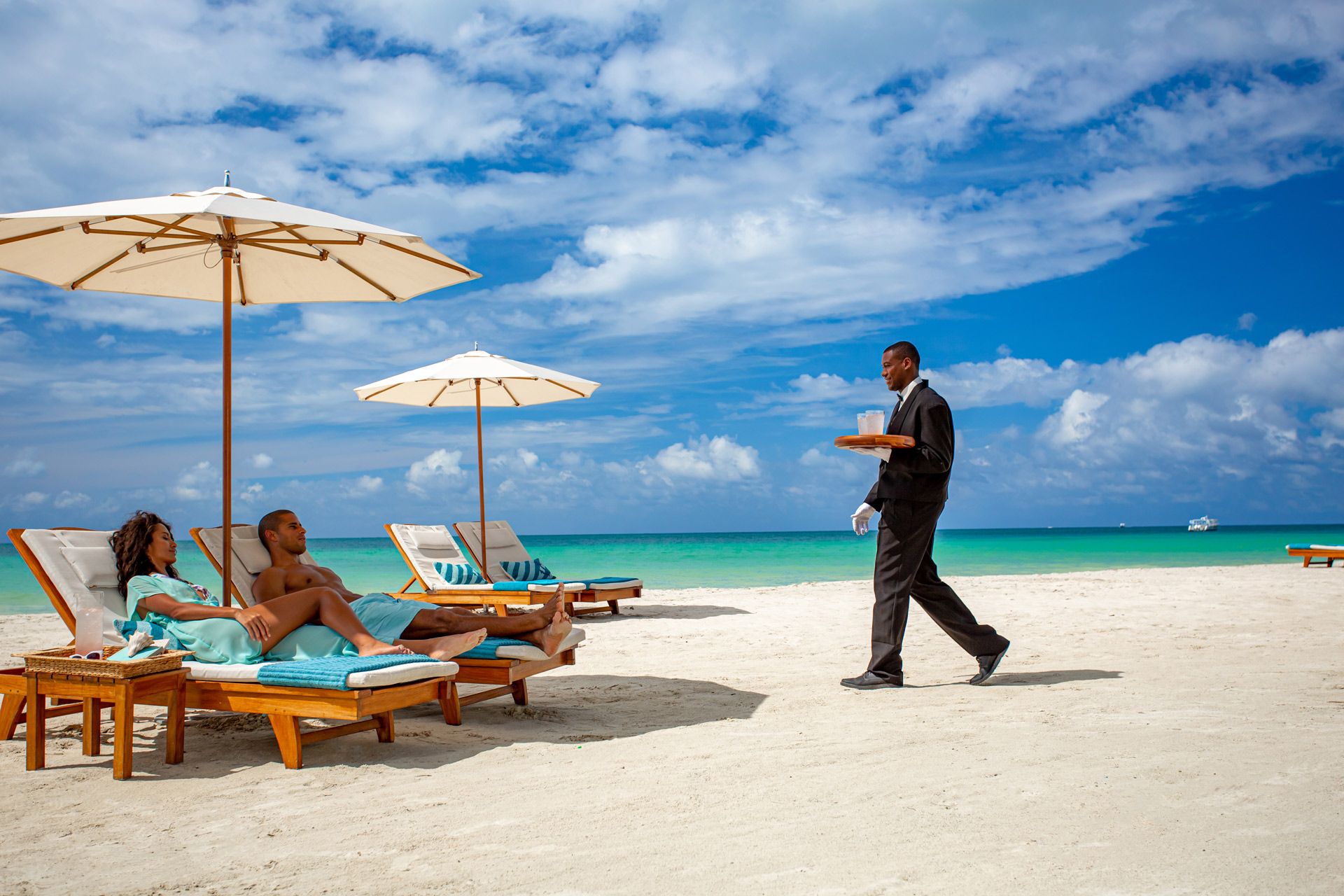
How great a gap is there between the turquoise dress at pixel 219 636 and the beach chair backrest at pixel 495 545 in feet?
18.4

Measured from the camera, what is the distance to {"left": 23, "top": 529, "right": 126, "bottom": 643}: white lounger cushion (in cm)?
455

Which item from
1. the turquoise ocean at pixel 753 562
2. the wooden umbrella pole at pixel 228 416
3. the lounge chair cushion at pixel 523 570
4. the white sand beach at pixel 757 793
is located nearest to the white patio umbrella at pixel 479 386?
the lounge chair cushion at pixel 523 570

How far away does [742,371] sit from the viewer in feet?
143

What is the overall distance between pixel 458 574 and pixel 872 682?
16.6 ft

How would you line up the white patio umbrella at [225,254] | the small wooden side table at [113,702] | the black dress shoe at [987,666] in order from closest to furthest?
the small wooden side table at [113,702] < the white patio umbrella at [225,254] < the black dress shoe at [987,666]

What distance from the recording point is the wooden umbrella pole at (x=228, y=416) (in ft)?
16.5

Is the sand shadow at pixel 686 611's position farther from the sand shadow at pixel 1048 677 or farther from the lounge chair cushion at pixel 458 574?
the sand shadow at pixel 1048 677

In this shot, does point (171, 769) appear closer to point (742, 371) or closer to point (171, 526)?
point (171, 526)

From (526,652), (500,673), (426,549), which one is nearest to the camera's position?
(500,673)

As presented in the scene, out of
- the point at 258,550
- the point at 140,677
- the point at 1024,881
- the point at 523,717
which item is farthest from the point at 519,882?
the point at 258,550

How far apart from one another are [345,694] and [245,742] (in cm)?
101

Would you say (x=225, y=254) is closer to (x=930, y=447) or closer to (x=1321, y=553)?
(x=930, y=447)

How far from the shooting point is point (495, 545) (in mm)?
10594

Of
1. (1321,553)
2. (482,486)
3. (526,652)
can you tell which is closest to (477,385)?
(482,486)
